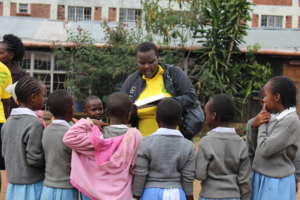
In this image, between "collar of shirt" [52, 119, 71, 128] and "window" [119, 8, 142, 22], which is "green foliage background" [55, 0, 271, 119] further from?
"window" [119, 8, 142, 22]

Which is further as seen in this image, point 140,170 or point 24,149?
point 24,149

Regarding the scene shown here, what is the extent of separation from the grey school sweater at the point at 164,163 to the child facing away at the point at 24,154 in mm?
701

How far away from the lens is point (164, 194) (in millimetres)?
2895

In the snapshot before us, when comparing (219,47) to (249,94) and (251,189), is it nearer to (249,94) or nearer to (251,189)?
(249,94)

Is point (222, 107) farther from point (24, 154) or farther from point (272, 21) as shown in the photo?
point (272, 21)

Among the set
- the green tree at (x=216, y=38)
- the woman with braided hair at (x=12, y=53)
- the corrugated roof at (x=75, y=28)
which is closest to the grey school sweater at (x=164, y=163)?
the woman with braided hair at (x=12, y=53)

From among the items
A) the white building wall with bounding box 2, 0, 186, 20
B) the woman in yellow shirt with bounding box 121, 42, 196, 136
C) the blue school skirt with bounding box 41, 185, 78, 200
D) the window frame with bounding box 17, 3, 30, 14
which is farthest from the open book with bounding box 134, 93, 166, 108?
the window frame with bounding box 17, 3, 30, 14

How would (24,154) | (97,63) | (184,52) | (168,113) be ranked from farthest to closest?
(184,52) → (97,63) → (24,154) → (168,113)

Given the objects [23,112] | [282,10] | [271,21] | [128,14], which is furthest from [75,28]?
[282,10]

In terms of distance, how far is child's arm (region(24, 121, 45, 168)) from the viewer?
3053mm

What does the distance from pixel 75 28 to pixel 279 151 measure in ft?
Result: 41.5

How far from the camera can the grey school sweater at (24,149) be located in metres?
3.06

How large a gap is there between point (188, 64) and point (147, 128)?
31.5ft

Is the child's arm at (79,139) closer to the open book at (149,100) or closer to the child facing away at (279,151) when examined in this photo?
the open book at (149,100)
